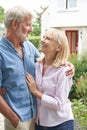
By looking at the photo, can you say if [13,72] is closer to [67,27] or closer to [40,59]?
[40,59]

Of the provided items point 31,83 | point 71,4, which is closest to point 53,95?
point 31,83

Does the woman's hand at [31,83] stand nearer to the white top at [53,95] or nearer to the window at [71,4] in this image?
the white top at [53,95]

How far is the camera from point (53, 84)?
342cm

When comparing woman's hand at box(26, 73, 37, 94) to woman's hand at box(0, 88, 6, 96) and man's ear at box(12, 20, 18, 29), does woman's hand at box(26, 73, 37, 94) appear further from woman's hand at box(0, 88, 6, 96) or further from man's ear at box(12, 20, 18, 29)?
man's ear at box(12, 20, 18, 29)

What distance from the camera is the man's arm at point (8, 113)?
3.29 m

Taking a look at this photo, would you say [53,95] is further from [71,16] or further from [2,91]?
[71,16]

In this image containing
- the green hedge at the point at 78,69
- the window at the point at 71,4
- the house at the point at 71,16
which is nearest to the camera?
the green hedge at the point at 78,69

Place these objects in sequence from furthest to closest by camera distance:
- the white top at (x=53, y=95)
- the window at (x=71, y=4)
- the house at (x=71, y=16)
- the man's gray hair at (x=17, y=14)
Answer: the window at (x=71, y=4), the house at (x=71, y=16), the white top at (x=53, y=95), the man's gray hair at (x=17, y=14)

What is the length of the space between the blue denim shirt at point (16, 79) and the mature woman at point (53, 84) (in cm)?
6

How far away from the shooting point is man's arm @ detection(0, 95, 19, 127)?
3.29m

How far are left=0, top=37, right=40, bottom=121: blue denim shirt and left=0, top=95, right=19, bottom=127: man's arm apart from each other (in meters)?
0.04

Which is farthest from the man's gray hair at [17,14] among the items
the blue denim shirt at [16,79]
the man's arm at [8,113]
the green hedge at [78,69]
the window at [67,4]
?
the window at [67,4]

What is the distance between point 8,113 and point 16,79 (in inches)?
10.5

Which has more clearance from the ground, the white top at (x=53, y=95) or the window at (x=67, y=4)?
the white top at (x=53, y=95)
